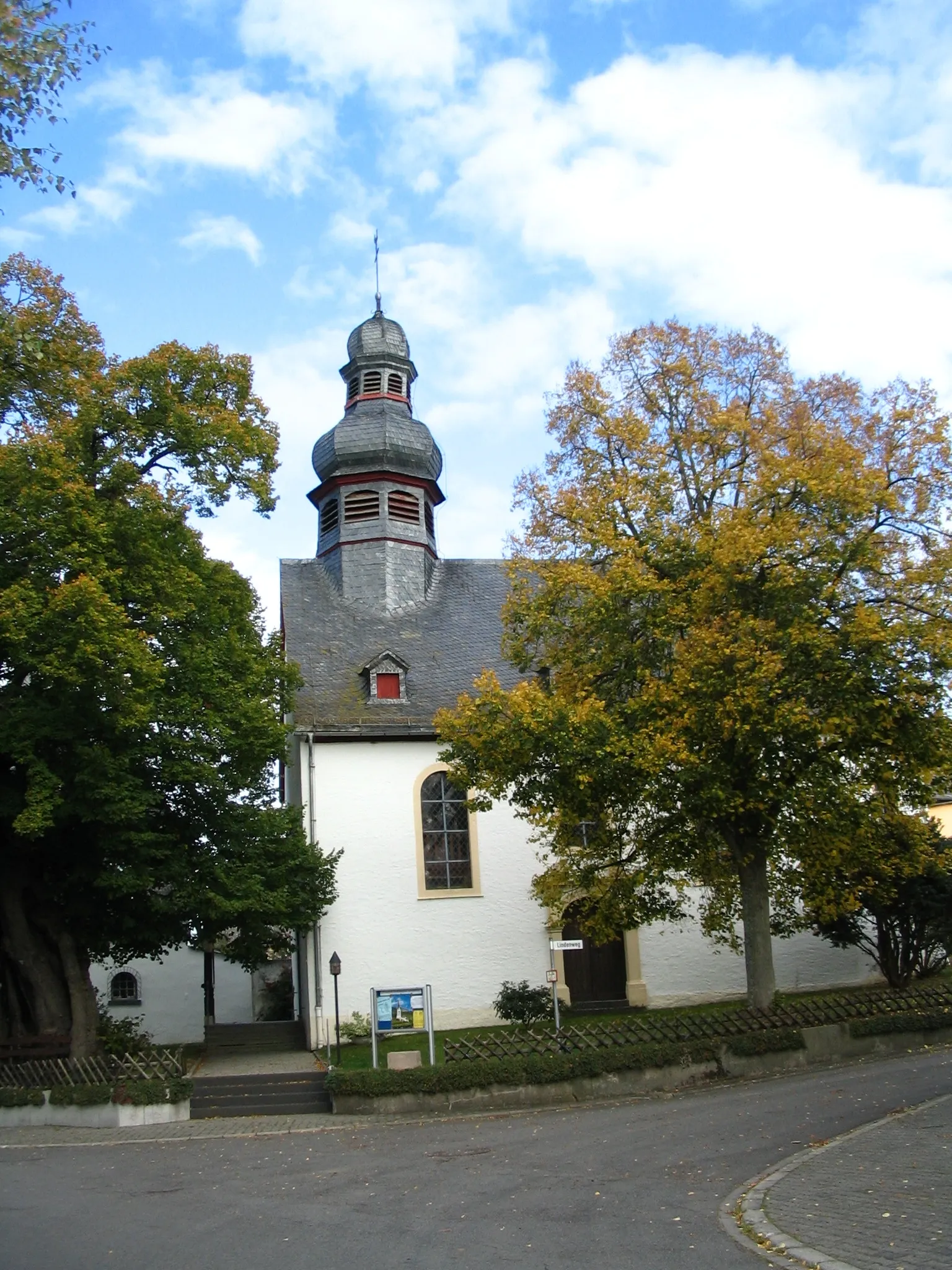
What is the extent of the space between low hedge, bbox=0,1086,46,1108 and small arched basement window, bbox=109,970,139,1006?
40.8 ft

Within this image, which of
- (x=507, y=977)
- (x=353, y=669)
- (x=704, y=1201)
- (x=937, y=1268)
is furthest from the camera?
(x=353, y=669)

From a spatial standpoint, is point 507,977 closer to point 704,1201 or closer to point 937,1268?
point 704,1201

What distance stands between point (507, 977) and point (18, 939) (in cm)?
1002

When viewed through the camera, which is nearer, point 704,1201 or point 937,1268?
point 937,1268

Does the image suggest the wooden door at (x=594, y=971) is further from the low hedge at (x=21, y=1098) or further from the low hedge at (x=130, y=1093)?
the low hedge at (x=21, y=1098)

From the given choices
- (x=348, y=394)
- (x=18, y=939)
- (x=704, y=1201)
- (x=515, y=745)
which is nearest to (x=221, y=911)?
(x=18, y=939)

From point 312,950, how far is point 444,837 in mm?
3759

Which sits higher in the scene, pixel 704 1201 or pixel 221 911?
pixel 221 911

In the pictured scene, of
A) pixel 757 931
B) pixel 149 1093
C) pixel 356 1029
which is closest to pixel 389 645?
pixel 356 1029

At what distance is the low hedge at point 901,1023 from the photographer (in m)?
18.8

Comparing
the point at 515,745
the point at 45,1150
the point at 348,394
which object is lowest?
the point at 45,1150

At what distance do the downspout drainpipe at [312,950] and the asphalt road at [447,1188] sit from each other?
800cm

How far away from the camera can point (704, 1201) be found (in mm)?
9289

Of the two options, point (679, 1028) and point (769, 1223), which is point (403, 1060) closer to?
point (679, 1028)
